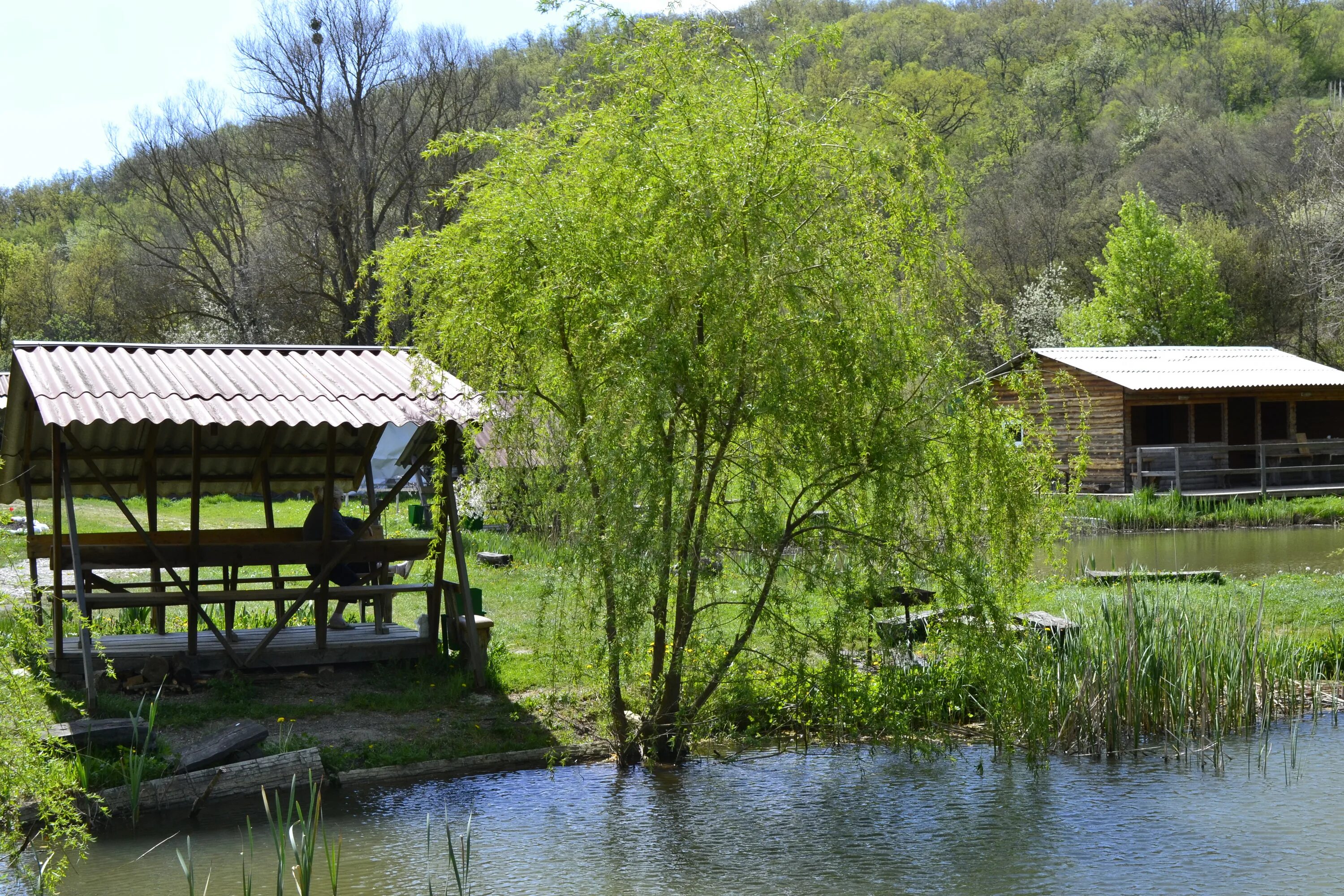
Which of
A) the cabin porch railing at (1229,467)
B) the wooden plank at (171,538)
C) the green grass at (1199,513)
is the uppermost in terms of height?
the cabin porch railing at (1229,467)

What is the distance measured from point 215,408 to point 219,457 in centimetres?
292

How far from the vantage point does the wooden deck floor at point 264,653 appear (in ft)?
35.2

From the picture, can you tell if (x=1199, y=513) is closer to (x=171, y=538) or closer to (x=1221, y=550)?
(x=1221, y=550)

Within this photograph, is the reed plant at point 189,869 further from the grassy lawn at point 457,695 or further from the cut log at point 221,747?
the grassy lawn at point 457,695

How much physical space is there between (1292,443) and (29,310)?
46880 mm

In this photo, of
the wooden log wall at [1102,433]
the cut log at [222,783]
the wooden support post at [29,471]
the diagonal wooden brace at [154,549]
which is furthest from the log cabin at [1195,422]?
the cut log at [222,783]

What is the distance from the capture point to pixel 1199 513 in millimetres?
26047

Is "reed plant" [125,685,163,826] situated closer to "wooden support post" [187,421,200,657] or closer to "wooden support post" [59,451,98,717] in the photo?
"wooden support post" [59,451,98,717]

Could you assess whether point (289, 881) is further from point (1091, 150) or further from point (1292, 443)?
point (1091, 150)

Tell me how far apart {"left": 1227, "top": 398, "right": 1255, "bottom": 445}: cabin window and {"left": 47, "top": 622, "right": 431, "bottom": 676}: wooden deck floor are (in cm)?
3089

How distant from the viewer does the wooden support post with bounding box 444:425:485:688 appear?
1064 centimetres

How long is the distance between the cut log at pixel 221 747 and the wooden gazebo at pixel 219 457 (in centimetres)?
148

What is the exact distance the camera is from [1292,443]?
29.9m

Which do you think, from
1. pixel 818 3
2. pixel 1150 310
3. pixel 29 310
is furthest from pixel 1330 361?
pixel 818 3
